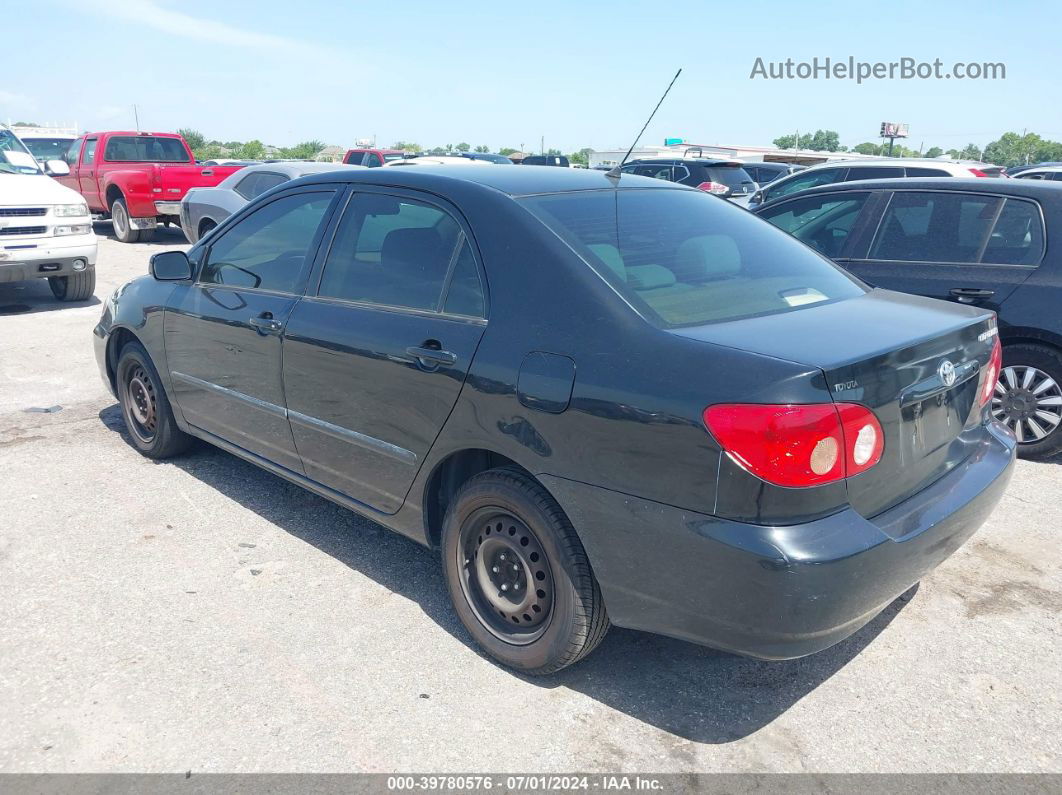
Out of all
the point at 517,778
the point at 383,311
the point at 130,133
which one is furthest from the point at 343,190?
the point at 130,133

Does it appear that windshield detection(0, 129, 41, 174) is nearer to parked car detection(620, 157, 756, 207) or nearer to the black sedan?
the black sedan

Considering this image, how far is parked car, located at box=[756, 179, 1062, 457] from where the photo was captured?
4.99 m

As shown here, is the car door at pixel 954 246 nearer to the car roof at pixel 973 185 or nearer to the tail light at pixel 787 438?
the car roof at pixel 973 185

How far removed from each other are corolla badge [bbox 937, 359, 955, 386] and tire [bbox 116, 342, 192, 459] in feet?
12.8

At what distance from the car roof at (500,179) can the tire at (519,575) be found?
3.70ft

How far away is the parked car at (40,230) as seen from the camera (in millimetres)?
9070

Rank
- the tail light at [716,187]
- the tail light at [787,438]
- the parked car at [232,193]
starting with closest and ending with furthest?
the tail light at [787,438]
the parked car at [232,193]
the tail light at [716,187]

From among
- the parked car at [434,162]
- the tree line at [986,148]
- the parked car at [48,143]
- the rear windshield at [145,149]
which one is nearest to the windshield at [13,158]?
the parked car at [434,162]

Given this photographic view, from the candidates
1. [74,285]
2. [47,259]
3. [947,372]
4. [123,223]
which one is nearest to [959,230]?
[947,372]

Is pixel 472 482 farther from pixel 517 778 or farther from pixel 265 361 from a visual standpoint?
pixel 265 361

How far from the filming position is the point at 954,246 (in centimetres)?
529

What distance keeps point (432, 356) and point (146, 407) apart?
8.95 ft

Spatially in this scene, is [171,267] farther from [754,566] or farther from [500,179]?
[754,566]

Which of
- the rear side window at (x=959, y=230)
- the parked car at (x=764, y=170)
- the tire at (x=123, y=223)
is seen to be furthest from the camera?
the parked car at (x=764, y=170)
